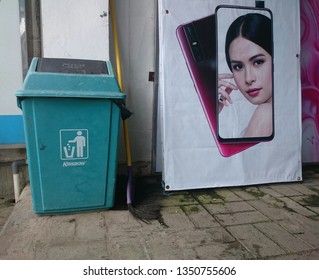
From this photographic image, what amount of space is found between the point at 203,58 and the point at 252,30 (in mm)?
689

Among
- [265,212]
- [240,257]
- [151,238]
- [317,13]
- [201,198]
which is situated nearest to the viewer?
[240,257]

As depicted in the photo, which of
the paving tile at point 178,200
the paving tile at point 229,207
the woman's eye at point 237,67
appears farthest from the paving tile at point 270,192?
the woman's eye at point 237,67

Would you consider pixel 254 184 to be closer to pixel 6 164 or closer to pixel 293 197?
pixel 293 197

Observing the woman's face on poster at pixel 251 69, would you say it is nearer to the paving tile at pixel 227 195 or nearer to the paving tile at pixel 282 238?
the paving tile at pixel 227 195

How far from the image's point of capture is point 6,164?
11.5 feet

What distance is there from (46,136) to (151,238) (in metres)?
1.19

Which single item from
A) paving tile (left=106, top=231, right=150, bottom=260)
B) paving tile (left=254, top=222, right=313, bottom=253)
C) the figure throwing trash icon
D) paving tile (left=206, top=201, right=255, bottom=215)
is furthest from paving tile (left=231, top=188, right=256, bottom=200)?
the figure throwing trash icon

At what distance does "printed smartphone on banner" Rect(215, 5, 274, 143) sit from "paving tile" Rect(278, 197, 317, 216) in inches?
29.2

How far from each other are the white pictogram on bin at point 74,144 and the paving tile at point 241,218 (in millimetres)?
1317

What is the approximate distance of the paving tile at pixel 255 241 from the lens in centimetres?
228

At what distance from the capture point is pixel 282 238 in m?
2.48

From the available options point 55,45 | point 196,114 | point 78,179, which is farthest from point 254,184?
point 55,45

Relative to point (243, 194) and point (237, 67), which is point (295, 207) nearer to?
point (243, 194)

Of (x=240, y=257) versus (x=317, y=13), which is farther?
(x=317, y=13)
